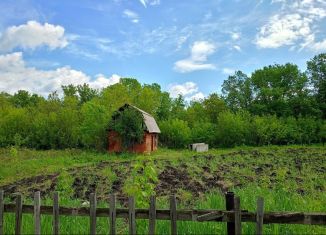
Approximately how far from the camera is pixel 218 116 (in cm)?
4972

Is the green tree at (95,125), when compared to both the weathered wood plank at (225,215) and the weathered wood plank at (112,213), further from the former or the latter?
the weathered wood plank at (112,213)

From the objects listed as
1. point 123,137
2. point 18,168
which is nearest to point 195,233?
point 18,168

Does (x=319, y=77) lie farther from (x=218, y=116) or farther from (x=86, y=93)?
(x=86, y=93)

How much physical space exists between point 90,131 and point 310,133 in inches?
1027

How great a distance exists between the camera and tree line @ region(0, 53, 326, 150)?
41344mm

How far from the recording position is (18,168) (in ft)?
75.3

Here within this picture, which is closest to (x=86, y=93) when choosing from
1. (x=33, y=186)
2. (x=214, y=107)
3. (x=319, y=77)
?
(x=214, y=107)

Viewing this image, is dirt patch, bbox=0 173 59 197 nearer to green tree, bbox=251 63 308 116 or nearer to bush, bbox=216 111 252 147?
bush, bbox=216 111 252 147

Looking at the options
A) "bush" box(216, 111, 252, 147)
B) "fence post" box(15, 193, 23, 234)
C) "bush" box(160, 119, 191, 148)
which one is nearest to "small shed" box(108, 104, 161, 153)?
"bush" box(160, 119, 191, 148)

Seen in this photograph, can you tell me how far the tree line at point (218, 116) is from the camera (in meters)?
41.3

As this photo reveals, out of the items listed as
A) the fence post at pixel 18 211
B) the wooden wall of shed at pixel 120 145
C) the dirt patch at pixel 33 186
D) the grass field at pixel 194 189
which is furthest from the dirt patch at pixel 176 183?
the wooden wall of shed at pixel 120 145

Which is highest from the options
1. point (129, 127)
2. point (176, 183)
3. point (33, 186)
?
point (129, 127)

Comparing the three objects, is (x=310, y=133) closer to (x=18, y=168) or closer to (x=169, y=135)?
(x=169, y=135)

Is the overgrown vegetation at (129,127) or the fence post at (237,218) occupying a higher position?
the overgrown vegetation at (129,127)
